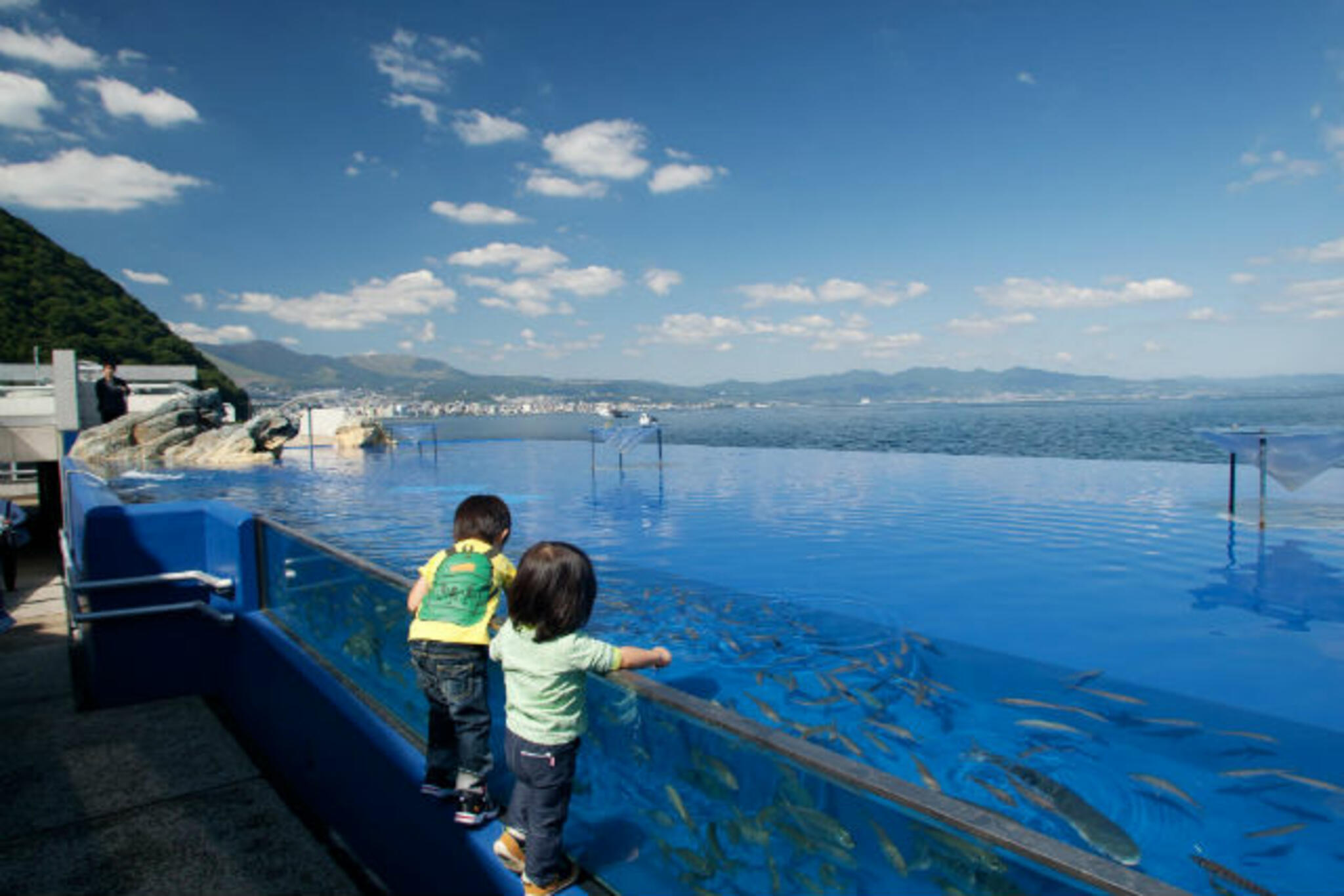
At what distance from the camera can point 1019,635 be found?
583cm

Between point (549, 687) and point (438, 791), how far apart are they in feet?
3.00

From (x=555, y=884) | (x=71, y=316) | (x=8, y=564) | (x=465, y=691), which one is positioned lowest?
(x=8, y=564)

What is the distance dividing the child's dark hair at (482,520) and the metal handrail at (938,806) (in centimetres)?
121

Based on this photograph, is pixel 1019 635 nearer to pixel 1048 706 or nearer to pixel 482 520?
pixel 1048 706

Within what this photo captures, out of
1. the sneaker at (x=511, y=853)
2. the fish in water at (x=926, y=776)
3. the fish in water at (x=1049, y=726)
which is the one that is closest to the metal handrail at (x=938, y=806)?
the sneaker at (x=511, y=853)

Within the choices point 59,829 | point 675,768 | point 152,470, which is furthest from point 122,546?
point 152,470

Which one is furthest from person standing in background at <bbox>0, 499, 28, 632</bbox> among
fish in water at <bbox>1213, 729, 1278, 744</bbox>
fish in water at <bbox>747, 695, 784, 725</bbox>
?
fish in water at <bbox>1213, 729, 1278, 744</bbox>

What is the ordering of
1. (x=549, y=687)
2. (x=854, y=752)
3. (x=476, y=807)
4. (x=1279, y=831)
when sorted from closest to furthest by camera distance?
(x=549, y=687), (x=476, y=807), (x=1279, y=831), (x=854, y=752)

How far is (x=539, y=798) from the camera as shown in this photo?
212cm

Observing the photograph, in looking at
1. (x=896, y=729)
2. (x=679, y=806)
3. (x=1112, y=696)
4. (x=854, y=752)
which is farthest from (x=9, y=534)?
(x=1112, y=696)

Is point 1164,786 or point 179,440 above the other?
point 179,440

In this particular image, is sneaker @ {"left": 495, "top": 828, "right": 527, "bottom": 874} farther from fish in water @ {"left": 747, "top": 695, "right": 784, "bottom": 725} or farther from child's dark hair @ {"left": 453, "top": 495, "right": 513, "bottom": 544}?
fish in water @ {"left": 747, "top": 695, "right": 784, "bottom": 725}

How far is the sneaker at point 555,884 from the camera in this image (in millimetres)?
2115

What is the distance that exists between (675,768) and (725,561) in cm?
688
